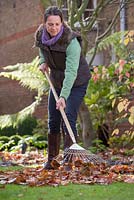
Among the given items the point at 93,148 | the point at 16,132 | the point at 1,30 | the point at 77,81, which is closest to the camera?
the point at 77,81

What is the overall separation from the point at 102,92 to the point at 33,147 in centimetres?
186

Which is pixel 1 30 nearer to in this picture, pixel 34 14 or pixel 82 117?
pixel 34 14

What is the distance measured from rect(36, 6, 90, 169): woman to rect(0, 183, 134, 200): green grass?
1247 mm

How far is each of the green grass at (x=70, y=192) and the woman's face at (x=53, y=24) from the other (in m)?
1.85

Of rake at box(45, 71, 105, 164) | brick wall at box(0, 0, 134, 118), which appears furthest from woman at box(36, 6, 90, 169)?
brick wall at box(0, 0, 134, 118)

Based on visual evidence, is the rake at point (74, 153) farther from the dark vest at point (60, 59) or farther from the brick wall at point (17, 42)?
the brick wall at point (17, 42)

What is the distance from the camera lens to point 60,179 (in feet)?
17.7

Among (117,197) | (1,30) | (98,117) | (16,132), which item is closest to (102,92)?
(98,117)

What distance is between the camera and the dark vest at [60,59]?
607 centimetres

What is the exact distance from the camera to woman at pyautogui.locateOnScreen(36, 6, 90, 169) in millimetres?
5979

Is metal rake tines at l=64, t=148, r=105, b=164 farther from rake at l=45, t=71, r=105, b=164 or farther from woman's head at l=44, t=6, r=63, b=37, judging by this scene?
woman's head at l=44, t=6, r=63, b=37

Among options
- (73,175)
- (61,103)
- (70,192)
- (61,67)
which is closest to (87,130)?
(61,67)

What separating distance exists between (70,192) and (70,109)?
161 cm

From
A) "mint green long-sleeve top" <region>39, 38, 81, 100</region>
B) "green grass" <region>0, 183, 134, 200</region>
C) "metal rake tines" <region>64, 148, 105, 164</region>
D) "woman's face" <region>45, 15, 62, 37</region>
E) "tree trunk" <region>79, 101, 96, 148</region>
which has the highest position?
"woman's face" <region>45, 15, 62, 37</region>
